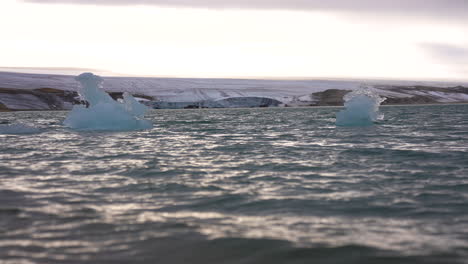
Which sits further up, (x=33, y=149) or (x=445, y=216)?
(x=445, y=216)

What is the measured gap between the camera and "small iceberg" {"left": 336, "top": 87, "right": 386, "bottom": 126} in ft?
91.0

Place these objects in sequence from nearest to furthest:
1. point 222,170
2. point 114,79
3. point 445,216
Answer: point 445,216, point 222,170, point 114,79

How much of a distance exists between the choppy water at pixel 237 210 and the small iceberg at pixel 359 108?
14461mm

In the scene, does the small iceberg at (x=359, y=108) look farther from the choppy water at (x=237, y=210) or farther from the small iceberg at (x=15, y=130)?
the small iceberg at (x=15, y=130)

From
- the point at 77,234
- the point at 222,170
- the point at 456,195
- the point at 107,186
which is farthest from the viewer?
the point at 222,170

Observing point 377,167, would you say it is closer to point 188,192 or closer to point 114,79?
point 188,192

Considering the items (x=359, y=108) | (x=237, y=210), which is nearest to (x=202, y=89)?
(x=359, y=108)

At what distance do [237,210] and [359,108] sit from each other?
73.1ft

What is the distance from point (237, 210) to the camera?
7227 millimetres

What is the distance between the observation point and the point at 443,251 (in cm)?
523

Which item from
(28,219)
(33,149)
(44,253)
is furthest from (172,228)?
(33,149)

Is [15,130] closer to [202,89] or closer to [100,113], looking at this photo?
[100,113]

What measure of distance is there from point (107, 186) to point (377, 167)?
6.08 m

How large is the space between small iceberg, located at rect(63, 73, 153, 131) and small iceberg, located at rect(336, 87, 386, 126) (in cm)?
1154
